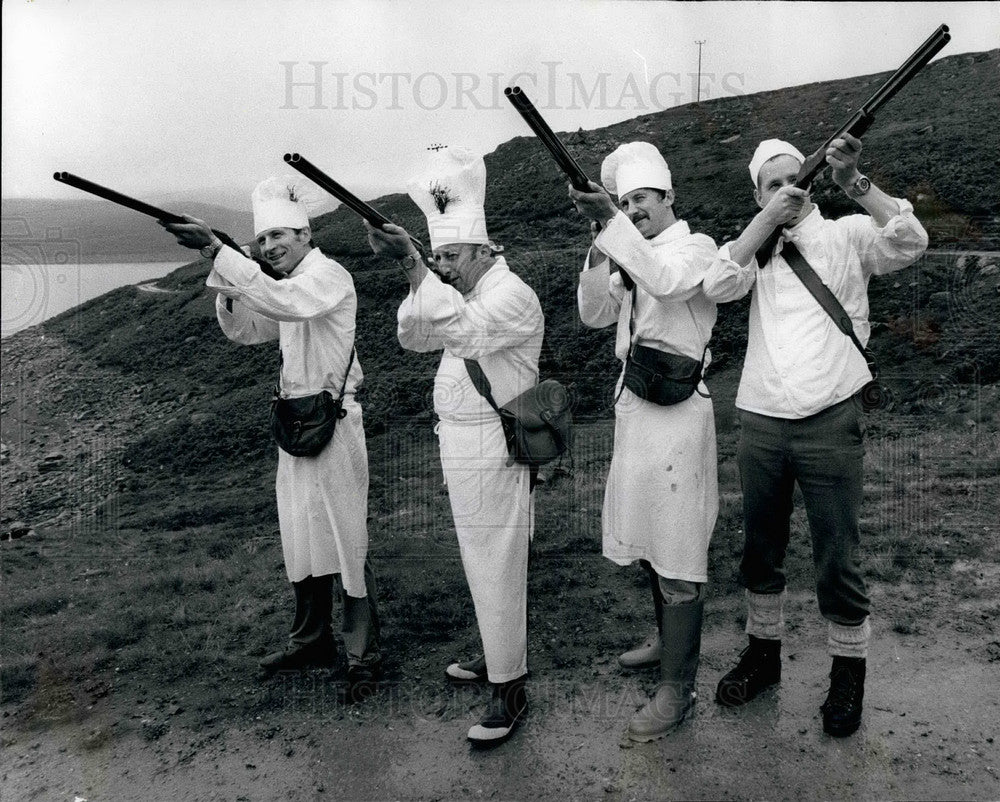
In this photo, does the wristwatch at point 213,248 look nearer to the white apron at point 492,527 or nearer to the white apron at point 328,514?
the white apron at point 328,514

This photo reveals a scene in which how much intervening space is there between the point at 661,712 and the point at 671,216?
196 cm

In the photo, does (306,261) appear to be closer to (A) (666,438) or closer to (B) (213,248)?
(B) (213,248)

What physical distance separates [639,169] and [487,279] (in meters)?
0.74

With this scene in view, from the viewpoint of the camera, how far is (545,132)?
117 inches

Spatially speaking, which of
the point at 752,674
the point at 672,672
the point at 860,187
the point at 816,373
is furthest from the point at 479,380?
the point at 752,674

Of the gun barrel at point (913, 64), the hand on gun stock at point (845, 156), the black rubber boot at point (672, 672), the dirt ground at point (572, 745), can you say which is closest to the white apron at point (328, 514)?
the dirt ground at point (572, 745)

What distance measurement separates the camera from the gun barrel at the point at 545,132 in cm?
288

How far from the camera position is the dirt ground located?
3.11 metres

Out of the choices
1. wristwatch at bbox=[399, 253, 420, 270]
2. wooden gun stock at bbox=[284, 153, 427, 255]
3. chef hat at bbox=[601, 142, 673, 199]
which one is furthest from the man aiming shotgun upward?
wooden gun stock at bbox=[284, 153, 427, 255]

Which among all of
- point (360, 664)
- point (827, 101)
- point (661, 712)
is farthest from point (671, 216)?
point (827, 101)

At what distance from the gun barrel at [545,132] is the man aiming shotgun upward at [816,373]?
2.06ft

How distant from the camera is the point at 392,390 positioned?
9.79m

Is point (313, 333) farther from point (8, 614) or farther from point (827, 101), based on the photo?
point (827, 101)

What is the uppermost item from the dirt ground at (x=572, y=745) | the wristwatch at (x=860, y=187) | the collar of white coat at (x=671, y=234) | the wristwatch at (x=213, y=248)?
the wristwatch at (x=860, y=187)
